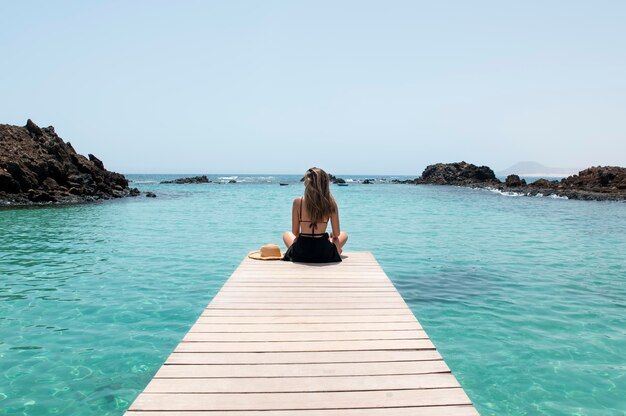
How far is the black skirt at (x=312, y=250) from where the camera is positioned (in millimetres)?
9406

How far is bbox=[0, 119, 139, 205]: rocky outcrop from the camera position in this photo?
1452 inches

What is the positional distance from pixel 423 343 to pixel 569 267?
11.9m

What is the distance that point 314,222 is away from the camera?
9.05m

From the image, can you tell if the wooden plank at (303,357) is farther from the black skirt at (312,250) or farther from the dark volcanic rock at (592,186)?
the dark volcanic rock at (592,186)

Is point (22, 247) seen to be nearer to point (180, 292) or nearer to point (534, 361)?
point (180, 292)

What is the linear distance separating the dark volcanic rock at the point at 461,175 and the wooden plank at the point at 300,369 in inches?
3374

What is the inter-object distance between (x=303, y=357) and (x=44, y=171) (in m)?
43.3

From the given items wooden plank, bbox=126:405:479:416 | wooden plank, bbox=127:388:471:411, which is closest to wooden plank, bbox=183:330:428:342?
wooden plank, bbox=127:388:471:411

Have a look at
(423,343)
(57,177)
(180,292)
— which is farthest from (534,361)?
(57,177)

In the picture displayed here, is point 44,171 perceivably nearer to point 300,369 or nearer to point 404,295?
point 404,295

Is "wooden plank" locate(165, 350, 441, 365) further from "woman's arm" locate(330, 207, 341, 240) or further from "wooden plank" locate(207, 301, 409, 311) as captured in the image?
"woman's arm" locate(330, 207, 341, 240)

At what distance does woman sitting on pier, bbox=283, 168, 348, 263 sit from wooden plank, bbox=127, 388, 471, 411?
5.31 m

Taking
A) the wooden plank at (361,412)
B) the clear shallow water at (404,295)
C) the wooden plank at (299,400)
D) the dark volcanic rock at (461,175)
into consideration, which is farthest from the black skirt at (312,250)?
the dark volcanic rock at (461,175)

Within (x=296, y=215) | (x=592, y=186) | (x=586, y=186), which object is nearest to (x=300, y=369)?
(x=296, y=215)
